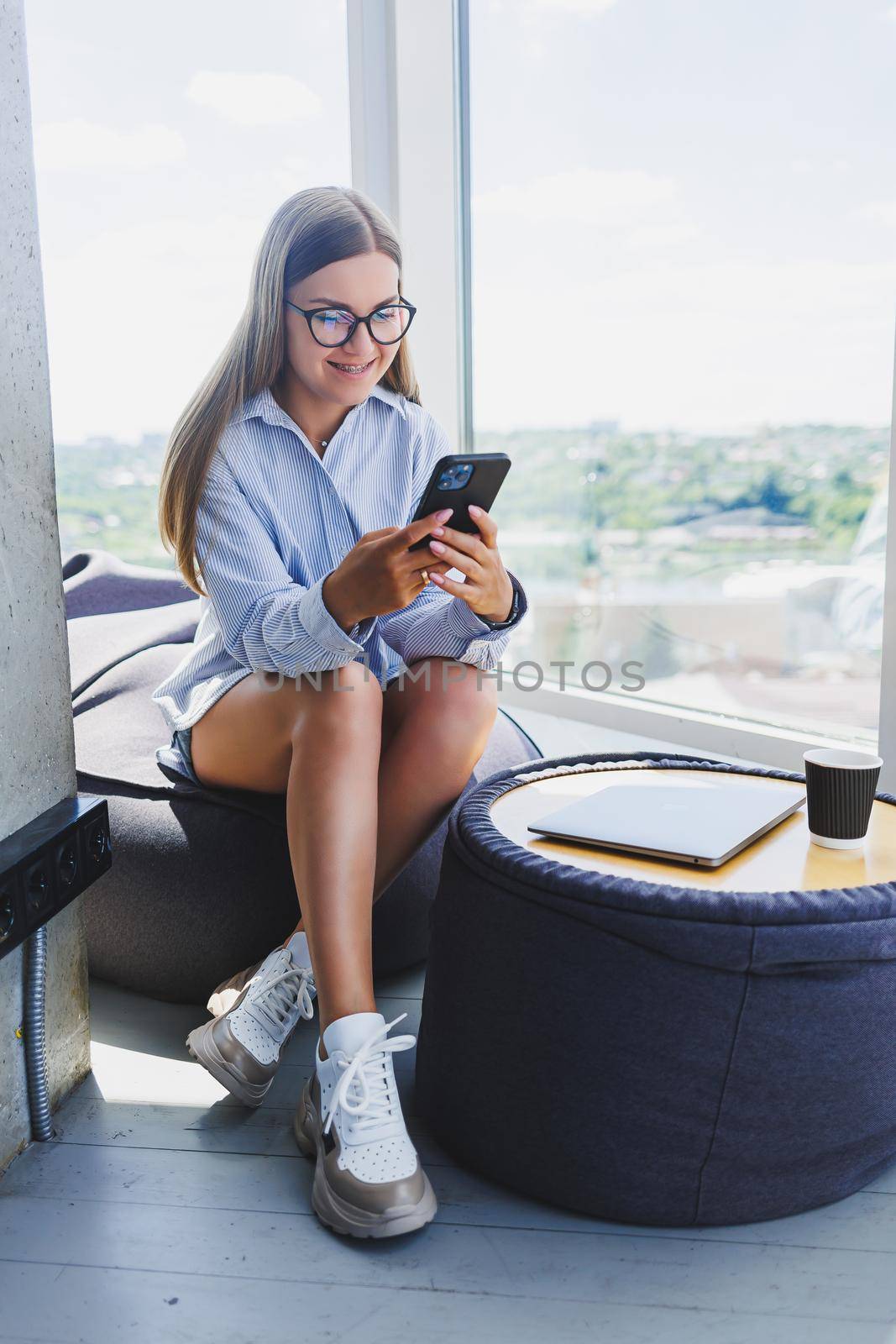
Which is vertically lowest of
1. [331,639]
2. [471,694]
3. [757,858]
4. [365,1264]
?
[365,1264]

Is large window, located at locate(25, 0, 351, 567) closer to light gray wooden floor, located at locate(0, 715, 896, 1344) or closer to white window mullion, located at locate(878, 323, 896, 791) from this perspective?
white window mullion, located at locate(878, 323, 896, 791)

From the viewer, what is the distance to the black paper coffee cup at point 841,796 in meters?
1.38

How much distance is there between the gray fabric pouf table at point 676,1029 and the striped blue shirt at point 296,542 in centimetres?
43

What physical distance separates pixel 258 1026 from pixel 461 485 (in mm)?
738

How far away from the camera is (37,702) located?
1.45 meters

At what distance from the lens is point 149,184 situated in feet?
11.9

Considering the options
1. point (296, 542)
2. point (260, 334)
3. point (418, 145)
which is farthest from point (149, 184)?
point (296, 542)

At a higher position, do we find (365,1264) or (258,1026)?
(258,1026)

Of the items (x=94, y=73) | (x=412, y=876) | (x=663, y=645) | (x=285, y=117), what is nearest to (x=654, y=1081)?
(x=412, y=876)

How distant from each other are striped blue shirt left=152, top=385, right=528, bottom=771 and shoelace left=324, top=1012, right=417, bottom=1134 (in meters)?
0.48

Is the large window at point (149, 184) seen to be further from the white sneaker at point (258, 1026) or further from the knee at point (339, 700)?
the white sneaker at point (258, 1026)

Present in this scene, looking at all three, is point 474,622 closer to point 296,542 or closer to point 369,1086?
point 296,542

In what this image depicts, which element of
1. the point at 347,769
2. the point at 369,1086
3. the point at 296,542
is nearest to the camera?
the point at 369,1086

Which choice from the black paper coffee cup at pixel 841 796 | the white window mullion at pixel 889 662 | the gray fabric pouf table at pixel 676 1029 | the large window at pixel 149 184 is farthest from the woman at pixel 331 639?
the large window at pixel 149 184
